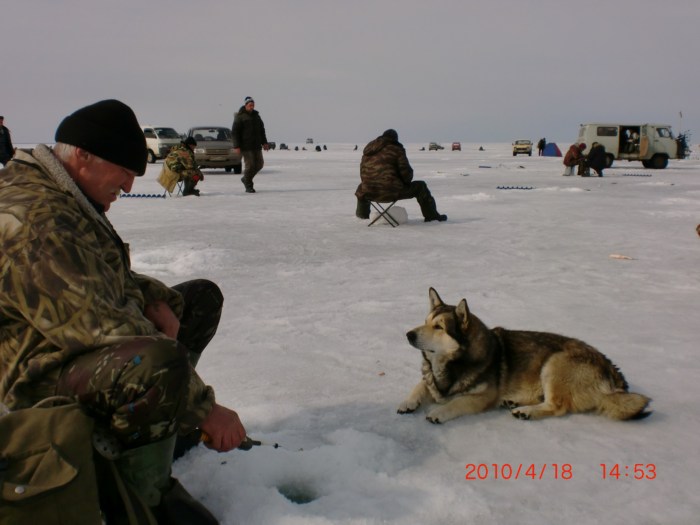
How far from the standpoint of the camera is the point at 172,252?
7.05 m

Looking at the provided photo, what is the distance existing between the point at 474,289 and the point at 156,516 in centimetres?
419

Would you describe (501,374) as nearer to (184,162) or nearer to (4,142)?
(184,162)

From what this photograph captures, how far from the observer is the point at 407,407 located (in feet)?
10.2

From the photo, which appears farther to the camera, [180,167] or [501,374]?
[180,167]

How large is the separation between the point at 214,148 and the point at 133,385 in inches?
835

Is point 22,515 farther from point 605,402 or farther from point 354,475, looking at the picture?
point 605,402

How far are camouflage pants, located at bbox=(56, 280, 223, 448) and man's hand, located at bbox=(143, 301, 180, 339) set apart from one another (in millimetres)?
509

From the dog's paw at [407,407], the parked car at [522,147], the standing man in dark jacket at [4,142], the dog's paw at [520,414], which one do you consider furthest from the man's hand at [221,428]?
the parked car at [522,147]

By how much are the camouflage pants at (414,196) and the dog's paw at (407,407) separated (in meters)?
6.52

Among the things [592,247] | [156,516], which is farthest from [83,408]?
[592,247]

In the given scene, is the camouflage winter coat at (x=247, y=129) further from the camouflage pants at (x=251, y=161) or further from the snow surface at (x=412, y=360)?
the snow surface at (x=412, y=360)

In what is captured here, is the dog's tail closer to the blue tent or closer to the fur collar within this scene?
the fur collar

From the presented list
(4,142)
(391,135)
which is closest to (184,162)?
(391,135)
